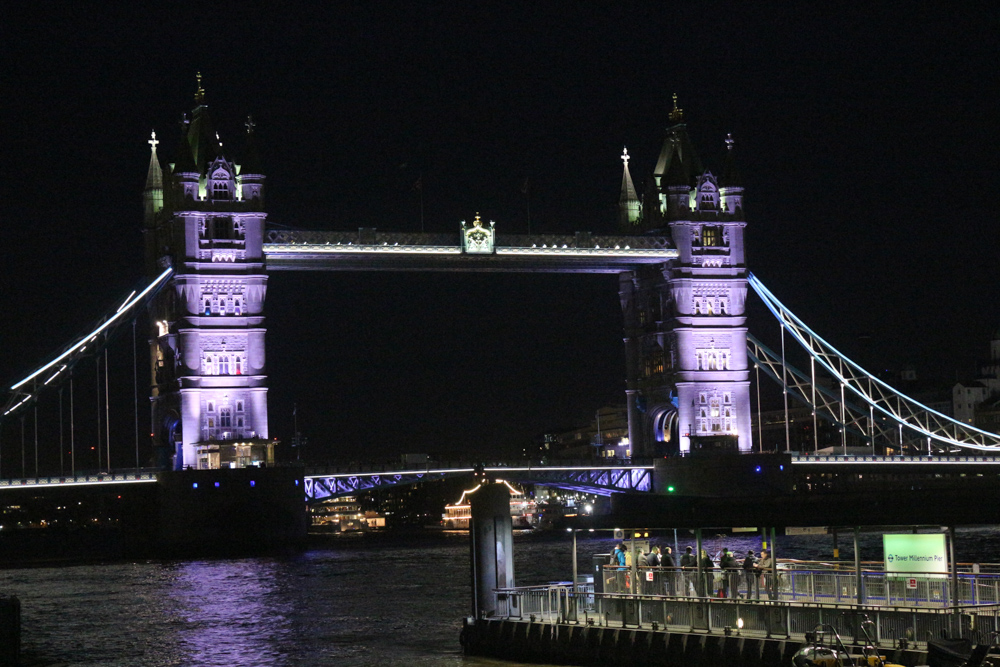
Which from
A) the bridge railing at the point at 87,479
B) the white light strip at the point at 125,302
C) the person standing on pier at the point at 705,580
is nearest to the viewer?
the person standing on pier at the point at 705,580

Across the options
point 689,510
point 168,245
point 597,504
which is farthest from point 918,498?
point 597,504

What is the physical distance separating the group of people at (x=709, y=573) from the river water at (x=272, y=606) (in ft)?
12.4

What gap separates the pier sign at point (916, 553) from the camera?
1210 inches

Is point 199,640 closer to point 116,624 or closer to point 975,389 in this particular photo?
point 116,624

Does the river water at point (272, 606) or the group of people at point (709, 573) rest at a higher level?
the group of people at point (709, 573)

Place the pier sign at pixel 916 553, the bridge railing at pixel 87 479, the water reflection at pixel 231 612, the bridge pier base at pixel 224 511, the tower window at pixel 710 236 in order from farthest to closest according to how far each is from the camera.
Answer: the tower window at pixel 710 236
the bridge pier base at pixel 224 511
the bridge railing at pixel 87 479
the water reflection at pixel 231 612
the pier sign at pixel 916 553

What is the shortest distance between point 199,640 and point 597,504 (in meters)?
72.4

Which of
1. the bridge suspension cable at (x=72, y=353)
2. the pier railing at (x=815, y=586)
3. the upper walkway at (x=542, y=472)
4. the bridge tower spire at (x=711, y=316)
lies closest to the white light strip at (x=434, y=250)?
the bridge tower spire at (x=711, y=316)

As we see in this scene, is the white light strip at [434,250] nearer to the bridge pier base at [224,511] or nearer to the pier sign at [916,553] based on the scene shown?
the bridge pier base at [224,511]

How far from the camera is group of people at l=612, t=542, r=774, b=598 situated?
109 ft

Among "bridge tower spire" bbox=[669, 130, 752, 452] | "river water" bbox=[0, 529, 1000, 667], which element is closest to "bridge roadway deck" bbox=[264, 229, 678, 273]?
"bridge tower spire" bbox=[669, 130, 752, 452]

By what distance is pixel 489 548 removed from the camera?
37938 mm

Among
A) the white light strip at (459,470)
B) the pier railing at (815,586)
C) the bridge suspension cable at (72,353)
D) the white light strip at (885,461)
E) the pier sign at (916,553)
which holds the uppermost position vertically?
the bridge suspension cable at (72,353)

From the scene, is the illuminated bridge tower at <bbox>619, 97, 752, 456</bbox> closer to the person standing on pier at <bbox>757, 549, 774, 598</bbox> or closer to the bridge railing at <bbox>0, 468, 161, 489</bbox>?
the bridge railing at <bbox>0, 468, 161, 489</bbox>
